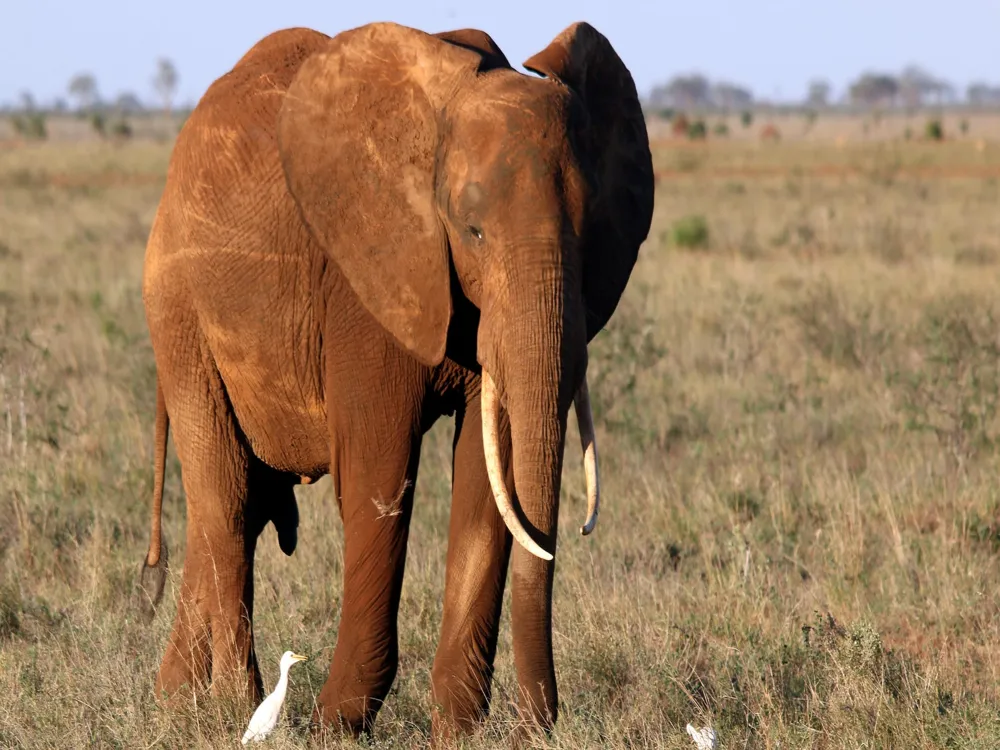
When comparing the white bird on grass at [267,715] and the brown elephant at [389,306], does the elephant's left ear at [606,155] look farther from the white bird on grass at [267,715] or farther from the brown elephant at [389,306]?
the white bird on grass at [267,715]

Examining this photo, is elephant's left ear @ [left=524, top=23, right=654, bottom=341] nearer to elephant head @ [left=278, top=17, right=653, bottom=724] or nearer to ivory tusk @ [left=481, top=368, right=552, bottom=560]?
elephant head @ [left=278, top=17, right=653, bottom=724]

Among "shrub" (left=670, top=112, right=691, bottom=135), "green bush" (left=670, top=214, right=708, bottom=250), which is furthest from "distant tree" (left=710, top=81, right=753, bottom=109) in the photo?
"green bush" (left=670, top=214, right=708, bottom=250)

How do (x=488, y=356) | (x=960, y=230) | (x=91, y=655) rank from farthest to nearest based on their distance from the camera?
1. (x=960, y=230)
2. (x=91, y=655)
3. (x=488, y=356)

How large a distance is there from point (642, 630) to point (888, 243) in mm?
15052

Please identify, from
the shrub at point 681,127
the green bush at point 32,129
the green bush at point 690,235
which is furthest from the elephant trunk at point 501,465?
the green bush at point 32,129

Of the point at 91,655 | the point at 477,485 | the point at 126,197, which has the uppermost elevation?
the point at 477,485

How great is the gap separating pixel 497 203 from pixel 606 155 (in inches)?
23.7

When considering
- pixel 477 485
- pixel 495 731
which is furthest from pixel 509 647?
pixel 477 485

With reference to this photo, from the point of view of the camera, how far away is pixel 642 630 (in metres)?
5.77

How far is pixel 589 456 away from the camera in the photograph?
13.1ft

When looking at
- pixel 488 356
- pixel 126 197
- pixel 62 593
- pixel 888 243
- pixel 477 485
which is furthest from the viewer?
pixel 126 197

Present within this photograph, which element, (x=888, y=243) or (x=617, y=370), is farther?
(x=888, y=243)

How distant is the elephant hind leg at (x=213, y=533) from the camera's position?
5.09m

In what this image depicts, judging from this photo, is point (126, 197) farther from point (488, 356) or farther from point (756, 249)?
point (488, 356)
